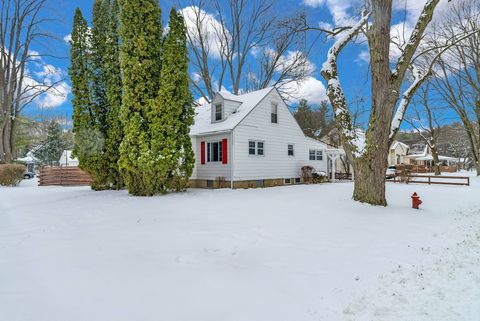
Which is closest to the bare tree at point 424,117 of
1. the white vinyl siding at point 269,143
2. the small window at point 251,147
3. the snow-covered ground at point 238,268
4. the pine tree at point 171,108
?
the white vinyl siding at point 269,143

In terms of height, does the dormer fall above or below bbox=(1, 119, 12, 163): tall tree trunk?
above

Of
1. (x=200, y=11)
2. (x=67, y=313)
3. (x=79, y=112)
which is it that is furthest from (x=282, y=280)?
(x=200, y=11)

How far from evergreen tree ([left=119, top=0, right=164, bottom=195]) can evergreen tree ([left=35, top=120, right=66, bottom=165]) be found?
1230 inches

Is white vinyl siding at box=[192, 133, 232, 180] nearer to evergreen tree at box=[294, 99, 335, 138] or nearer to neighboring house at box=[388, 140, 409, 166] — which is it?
evergreen tree at box=[294, 99, 335, 138]

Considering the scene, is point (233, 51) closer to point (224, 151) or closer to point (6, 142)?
point (224, 151)

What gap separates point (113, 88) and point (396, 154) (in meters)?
44.6

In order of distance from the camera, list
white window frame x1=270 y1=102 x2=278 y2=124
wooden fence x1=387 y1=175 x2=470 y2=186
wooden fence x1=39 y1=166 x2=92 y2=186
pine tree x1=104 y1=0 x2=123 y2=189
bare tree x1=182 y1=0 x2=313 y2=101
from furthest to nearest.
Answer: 1. bare tree x1=182 y1=0 x2=313 y2=101
2. wooden fence x1=39 y1=166 x2=92 y2=186
3. white window frame x1=270 y1=102 x2=278 y2=124
4. wooden fence x1=387 y1=175 x2=470 y2=186
5. pine tree x1=104 y1=0 x2=123 y2=189

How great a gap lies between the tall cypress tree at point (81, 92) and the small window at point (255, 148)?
7804mm

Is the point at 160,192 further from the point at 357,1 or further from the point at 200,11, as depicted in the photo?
the point at 200,11

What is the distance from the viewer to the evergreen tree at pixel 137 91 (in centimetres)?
1108

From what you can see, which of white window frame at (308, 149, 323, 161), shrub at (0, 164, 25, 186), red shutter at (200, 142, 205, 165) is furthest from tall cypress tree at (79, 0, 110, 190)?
white window frame at (308, 149, 323, 161)

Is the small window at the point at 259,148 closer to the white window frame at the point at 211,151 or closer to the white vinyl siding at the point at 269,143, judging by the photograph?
the white vinyl siding at the point at 269,143

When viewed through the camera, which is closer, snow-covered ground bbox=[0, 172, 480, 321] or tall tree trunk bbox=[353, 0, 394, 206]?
snow-covered ground bbox=[0, 172, 480, 321]

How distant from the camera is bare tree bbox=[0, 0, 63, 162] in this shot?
61.4 ft
